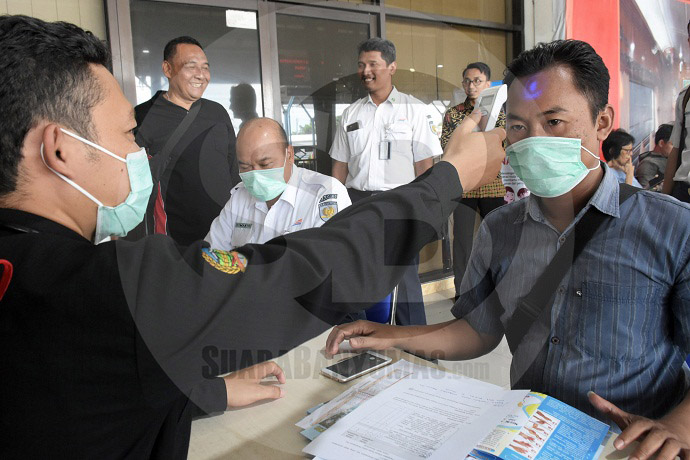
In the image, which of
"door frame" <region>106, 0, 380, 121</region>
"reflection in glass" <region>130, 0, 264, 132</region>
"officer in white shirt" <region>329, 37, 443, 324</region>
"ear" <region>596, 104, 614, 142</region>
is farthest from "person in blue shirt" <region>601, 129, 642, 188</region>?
"ear" <region>596, 104, 614, 142</region>

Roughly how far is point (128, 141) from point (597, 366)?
1127 millimetres

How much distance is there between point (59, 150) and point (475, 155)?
23.9 inches

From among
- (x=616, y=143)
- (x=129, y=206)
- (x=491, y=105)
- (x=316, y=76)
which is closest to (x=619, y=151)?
(x=616, y=143)

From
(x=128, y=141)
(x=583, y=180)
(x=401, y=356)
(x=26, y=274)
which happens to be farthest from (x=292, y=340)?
(x=583, y=180)

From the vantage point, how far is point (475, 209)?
3865 mm

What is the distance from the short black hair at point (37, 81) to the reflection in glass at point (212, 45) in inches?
99.0

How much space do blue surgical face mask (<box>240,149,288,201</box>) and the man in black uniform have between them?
1.42 meters

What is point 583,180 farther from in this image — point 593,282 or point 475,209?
point 475,209

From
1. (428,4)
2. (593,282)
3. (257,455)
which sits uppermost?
(428,4)

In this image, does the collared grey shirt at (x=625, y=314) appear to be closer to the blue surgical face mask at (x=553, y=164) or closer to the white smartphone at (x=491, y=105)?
the blue surgical face mask at (x=553, y=164)

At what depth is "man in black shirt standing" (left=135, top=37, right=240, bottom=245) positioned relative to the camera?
2.72m

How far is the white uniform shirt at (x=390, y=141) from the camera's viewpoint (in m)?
3.39

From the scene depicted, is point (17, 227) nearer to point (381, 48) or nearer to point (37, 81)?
point (37, 81)

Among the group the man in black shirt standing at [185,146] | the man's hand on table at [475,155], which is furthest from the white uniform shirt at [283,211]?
the man's hand on table at [475,155]
